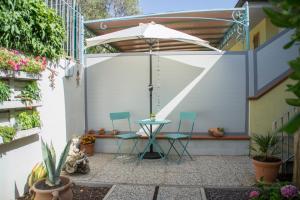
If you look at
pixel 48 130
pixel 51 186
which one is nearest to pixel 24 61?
pixel 48 130

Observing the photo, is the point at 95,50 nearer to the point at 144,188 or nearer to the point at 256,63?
the point at 256,63

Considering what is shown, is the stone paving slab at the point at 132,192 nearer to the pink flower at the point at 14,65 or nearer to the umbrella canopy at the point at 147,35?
the pink flower at the point at 14,65

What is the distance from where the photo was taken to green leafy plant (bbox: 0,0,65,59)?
145 inches

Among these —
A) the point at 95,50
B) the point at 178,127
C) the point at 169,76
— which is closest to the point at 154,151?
the point at 178,127

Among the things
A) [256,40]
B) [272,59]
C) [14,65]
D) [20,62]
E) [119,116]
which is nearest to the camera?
[14,65]

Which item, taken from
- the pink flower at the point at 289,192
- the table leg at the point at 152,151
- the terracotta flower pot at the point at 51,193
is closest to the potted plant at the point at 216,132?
the table leg at the point at 152,151

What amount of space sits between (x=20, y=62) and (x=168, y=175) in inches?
113

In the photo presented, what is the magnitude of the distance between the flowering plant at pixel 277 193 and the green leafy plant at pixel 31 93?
3.15m

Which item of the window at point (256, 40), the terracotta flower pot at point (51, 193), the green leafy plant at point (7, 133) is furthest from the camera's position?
the window at point (256, 40)

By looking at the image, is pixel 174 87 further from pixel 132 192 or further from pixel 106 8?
pixel 106 8

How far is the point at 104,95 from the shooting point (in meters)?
6.86

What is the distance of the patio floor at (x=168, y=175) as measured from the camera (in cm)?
419

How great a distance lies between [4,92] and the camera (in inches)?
142

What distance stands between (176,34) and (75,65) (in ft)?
7.22
